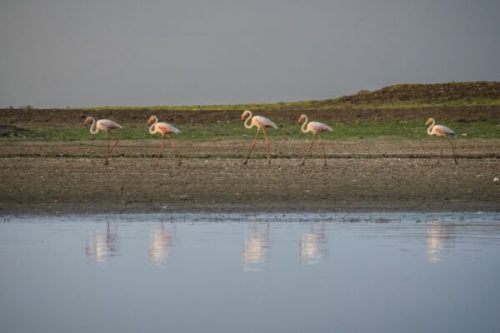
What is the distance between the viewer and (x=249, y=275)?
10.9m

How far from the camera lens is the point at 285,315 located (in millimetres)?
Result: 9125

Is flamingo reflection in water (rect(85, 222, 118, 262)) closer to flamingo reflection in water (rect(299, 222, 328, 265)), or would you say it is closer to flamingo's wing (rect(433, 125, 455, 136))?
flamingo reflection in water (rect(299, 222, 328, 265))

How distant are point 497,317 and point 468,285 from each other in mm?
1442

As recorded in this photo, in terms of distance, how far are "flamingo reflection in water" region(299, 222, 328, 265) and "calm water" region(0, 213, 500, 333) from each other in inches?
0.8

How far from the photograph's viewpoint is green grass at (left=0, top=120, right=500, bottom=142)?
2947 cm

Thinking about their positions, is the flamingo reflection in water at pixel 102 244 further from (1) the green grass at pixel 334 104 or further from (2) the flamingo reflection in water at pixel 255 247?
(1) the green grass at pixel 334 104

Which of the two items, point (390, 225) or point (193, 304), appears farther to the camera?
point (390, 225)

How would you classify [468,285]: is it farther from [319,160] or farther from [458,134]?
[458,134]

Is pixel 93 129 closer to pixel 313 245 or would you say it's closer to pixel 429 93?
pixel 313 245

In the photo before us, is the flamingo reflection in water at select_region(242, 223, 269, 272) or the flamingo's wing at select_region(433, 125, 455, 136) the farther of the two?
the flamingo's wing at select_region(433, 125, 455, 136)

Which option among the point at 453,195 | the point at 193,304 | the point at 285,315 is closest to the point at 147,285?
the point at 193,304

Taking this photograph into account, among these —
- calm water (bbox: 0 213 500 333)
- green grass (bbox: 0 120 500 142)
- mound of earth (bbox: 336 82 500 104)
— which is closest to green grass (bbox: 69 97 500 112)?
mound of earth (bbox: 336 82 500 104)

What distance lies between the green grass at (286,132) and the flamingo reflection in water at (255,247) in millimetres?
14415

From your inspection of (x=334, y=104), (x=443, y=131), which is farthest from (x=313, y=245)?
(x=334, y=104)
